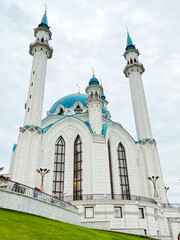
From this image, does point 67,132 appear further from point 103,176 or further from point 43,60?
point 43,60

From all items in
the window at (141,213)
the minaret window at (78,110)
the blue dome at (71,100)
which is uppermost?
the blue dome at (71,100)

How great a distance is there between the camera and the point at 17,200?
1156cm

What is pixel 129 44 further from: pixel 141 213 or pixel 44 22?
pixel 141 213

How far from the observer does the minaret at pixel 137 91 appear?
36.2 meters

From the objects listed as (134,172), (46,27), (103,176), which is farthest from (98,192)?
(46,27)

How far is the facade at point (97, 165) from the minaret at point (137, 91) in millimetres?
186

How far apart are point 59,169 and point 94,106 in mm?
12209

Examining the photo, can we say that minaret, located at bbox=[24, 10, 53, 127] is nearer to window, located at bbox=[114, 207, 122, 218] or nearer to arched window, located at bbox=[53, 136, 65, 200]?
arched window, located at bbox=[53, 136, 65, 200]

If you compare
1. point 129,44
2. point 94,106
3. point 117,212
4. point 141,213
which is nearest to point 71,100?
point 94,106

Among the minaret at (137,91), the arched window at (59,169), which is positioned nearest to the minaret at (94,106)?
the arched window at (59,169)

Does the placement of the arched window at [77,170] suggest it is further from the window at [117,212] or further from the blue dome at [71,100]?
the blue dome at [71,100]

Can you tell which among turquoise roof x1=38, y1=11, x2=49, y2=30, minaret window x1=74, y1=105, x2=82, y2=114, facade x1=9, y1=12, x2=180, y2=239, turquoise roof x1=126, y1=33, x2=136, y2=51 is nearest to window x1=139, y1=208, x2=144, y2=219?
facade x1=9, y1=12, x2=180, y2=239

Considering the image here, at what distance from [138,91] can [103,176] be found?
19596 millimetres

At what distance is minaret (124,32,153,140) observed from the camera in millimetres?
36188
